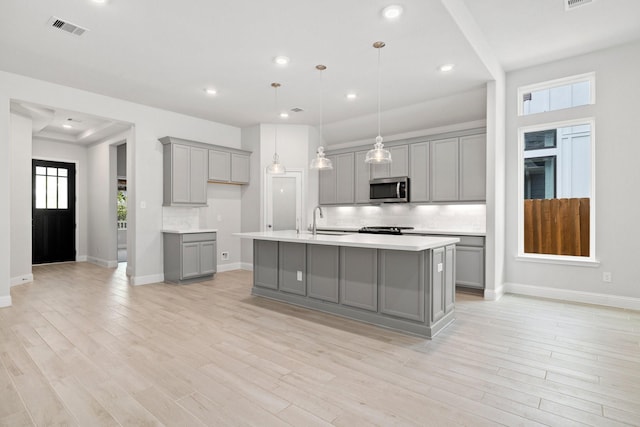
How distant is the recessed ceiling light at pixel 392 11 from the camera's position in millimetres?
2929

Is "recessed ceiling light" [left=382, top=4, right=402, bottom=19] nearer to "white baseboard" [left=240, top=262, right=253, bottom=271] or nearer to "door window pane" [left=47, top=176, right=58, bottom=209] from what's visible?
"white baseboard" [left=240, top=262, right=253, bottom=271]

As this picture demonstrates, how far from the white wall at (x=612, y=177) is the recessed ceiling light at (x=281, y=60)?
3641 millimetres

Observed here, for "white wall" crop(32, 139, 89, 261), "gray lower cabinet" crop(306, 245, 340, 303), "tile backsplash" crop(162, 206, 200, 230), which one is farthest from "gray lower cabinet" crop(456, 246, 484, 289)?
"white wall" crop(32, 139, 89, 261)

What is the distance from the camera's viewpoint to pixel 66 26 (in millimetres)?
3277

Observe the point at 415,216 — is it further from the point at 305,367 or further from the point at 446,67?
the point at 305,367

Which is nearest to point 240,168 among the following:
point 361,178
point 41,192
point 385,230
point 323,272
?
point 361,178

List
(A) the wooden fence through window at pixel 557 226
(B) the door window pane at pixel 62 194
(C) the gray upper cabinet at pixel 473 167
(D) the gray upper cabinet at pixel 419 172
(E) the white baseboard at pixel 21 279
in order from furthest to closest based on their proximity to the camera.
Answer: (B) the door window pane at pixel 62 194
(D) the gray upper cabinet at pixel 419 172
(E) the white baseboard at pixel 21 279
(C) the gray upper cabinet at pixel 473 167
(A) the wooden fence through window at pixel 557 226

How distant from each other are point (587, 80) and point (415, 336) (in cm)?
414

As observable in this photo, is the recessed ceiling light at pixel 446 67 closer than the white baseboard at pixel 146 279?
Yes

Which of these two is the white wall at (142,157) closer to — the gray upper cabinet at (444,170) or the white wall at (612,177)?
the gray upper cabinet at (444,170)

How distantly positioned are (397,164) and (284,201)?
2381 mm

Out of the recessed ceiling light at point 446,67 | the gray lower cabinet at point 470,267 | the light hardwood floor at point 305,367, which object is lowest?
the light hardwood floor at point 305,367

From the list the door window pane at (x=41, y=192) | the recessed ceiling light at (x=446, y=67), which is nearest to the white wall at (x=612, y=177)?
the recessed ceiling light at (x=446, y=67)

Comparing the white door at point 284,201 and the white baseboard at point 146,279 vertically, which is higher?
the white door at point 284,201
